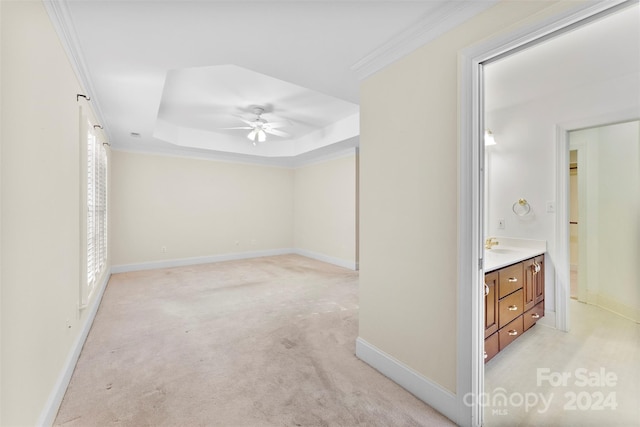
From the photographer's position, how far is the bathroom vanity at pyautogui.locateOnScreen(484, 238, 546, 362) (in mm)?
2086

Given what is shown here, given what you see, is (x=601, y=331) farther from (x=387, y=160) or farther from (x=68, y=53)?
(x=68, y=53)

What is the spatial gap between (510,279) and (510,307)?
24 cm

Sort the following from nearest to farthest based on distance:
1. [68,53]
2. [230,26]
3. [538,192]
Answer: [230,26] → [68,53] → [538,192]

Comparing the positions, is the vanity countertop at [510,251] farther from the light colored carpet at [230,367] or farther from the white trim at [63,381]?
the white trim at [63,381]

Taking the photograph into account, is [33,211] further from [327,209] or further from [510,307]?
[327,209]

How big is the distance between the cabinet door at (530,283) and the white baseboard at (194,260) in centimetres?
541

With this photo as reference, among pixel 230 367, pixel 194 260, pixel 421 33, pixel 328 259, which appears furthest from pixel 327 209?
pixel 421 33

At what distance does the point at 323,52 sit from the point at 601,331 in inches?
144

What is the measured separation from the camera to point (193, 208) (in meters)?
5.93

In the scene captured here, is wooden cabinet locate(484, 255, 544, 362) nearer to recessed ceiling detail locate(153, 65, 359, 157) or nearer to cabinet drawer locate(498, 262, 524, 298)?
cabinet drawer locate(498, 262, 524, 298)

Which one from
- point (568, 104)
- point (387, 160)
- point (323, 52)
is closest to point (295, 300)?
point (387, 160)

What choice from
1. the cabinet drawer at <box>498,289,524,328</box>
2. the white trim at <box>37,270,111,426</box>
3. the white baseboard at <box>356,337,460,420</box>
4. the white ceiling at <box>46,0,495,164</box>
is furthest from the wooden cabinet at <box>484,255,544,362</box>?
the white trim at <box>37,270,111,426</box>

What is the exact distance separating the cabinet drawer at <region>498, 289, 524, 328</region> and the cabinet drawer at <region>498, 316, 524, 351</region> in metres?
0.05

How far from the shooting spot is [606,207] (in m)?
3.16
